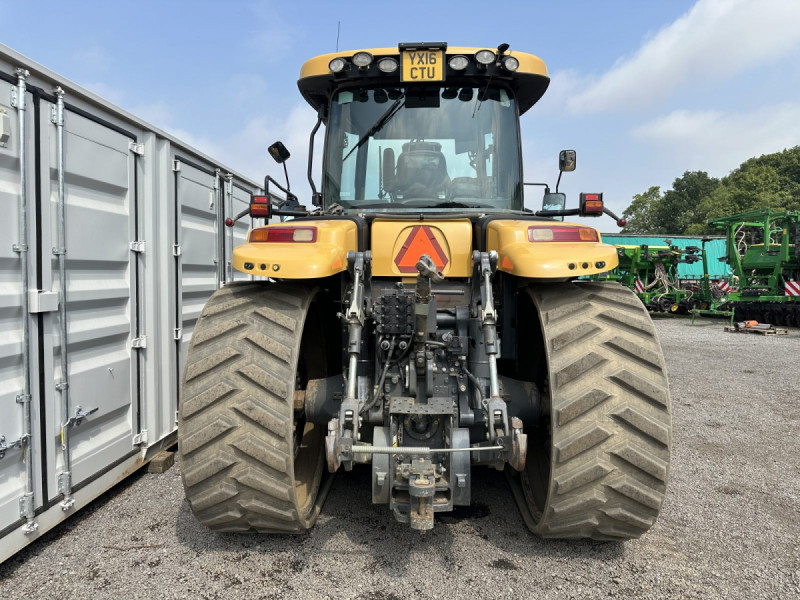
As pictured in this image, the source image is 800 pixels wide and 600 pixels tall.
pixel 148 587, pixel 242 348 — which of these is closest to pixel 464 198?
pixel 242 348

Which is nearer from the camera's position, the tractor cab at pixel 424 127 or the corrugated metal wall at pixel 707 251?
the tractor cab at pixel 424 127

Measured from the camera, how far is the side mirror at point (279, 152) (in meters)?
4.01

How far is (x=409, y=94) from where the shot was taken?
3.54 metres

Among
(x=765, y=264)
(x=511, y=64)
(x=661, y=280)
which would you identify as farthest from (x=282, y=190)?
(x=661, y=280)

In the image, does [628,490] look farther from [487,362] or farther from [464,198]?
[464,198]

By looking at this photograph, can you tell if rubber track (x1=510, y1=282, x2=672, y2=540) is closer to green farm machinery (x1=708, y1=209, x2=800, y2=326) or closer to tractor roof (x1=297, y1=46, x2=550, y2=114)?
tractor roof (x1=297, y1=46, x2=550, y2=114)

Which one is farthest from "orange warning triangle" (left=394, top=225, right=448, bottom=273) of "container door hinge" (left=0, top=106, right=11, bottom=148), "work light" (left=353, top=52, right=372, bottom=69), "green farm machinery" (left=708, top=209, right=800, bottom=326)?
"green farm machinery" (left=708, top=209, right=800, bottom=326)

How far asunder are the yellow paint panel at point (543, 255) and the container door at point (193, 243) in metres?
2.85

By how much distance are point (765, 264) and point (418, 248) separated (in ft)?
52.0

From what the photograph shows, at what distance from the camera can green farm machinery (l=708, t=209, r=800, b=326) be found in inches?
571

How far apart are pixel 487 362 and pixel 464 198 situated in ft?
3.90

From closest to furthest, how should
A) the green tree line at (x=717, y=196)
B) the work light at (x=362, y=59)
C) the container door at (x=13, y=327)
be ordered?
1. the container door at (x=13, y=327)
2. the work light at (x=362, y=59)
3. the green tree line at (x=717, y=196)

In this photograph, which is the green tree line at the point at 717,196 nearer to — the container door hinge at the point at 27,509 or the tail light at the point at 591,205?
the tail light at the point at 591,205

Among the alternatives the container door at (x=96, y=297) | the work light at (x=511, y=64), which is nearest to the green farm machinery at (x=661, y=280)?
the work light at (x=511, y=64)
